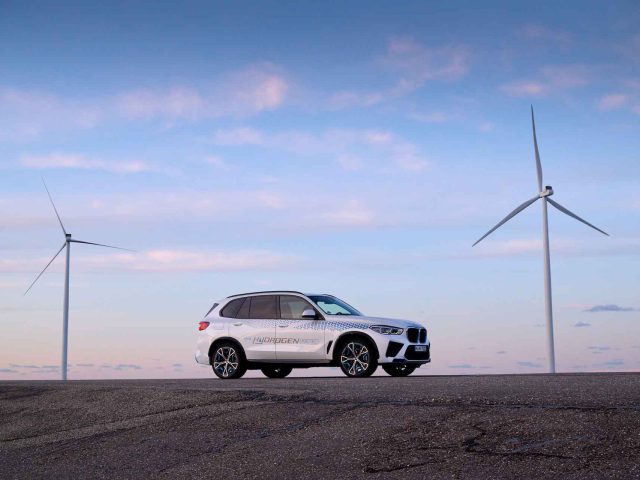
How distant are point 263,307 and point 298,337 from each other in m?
1.25

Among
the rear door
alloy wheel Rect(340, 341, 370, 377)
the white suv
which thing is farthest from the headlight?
the rear door

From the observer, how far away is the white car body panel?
17281 millimetres

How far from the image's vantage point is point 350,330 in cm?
1733

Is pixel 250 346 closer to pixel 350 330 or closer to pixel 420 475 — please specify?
pixel 350 330

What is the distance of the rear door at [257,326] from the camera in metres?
18.2

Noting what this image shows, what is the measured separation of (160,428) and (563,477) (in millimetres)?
5884

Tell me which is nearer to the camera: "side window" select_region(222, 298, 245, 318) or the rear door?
the rear door

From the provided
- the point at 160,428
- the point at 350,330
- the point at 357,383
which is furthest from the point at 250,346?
the point at 160,428

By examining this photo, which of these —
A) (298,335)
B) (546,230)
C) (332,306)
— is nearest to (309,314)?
(298,335)

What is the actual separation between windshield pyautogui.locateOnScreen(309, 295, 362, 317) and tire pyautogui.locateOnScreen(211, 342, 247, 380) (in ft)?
6.87

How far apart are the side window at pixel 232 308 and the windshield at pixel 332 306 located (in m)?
1.77

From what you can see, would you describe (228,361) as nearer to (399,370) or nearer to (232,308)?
(232,308)

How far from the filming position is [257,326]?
18.4 m

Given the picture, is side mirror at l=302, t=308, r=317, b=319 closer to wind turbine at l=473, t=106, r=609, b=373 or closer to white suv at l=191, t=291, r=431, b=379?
white suv at l=191, t=291, r=431, b=379
